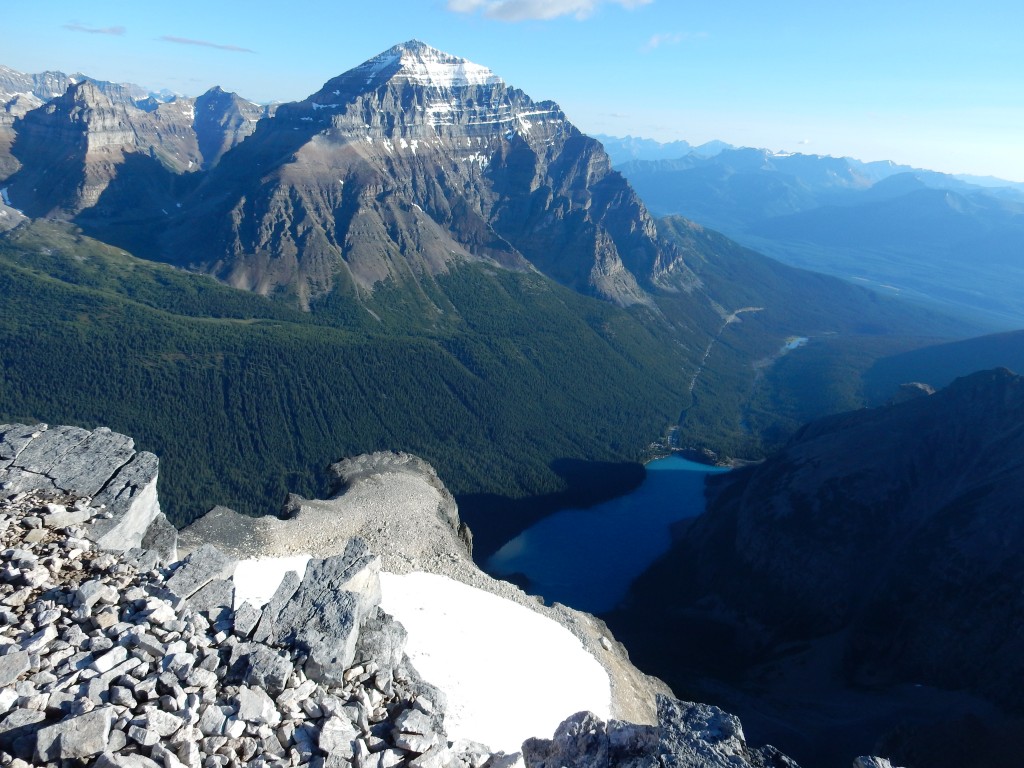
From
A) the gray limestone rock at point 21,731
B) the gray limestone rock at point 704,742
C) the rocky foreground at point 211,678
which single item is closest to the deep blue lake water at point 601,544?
the gray limestone rock at point 704,742

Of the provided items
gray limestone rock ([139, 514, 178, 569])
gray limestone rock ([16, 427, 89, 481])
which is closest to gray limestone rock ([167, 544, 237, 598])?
gray limestone rock ([139, 514, 178, 569])

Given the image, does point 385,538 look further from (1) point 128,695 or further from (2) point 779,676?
(2) point 779,676

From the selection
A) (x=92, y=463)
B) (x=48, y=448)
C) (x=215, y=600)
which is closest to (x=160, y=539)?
(x=92, y=463)

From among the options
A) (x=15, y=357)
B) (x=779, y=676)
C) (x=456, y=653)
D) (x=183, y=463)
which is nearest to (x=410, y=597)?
(x=456, y=653)

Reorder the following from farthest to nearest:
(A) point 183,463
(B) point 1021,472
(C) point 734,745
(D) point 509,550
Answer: (A) point 183,463
(D) point 509,550
(B) point 1021,472
(C) point 734,745

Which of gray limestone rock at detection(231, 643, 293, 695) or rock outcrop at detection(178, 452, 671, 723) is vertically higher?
gray limestone rock at detection(231, 643, 293, 695)

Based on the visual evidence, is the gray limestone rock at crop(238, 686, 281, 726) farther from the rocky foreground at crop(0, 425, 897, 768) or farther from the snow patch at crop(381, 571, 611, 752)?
the snow patch at crop(381, 571, 611, 752)
